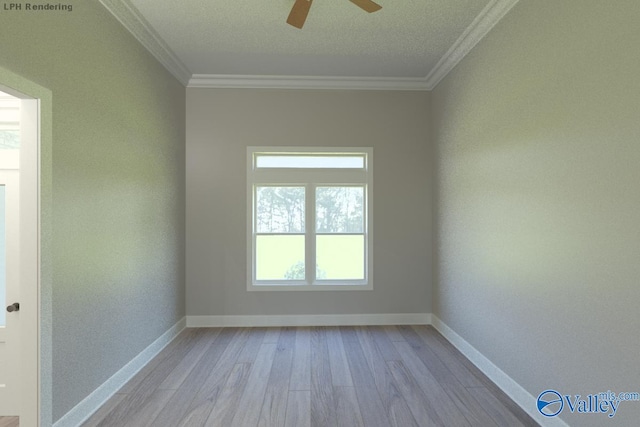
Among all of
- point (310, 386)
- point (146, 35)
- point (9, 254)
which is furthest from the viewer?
point (146, 35)

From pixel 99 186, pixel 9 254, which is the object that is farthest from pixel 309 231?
pixel 9 254

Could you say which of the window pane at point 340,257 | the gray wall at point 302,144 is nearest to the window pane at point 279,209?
the gray wall at point 302,144

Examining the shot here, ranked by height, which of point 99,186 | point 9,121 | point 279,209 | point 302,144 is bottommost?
point 279,209

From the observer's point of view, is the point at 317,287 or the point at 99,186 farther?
the point at 317,287

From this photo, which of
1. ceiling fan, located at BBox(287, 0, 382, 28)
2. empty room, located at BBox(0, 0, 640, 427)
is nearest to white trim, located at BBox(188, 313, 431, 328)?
empty room, located at BBox(0, 0, 640, 427)

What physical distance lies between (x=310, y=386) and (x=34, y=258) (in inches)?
84.2

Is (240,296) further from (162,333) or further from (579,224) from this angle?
(579,224)

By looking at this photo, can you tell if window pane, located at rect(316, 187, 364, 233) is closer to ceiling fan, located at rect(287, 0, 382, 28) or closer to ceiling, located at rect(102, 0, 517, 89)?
ceiling, located at rect(102, 0, 517, 89)

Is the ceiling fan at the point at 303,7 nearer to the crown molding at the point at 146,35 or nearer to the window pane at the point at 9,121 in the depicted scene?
the crown molding at the point at 146,35

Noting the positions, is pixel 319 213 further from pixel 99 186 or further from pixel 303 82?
pixel 99 186

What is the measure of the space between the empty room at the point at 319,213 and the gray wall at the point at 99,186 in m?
0.02

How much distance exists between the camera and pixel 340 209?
4.61 m

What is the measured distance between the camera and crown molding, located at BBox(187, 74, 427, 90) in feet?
14.3

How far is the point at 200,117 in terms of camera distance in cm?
443
